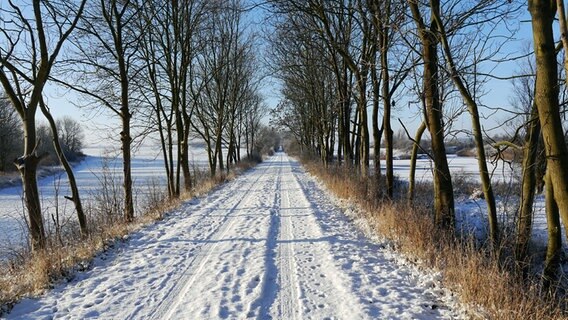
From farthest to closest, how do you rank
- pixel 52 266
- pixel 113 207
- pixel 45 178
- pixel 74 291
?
pixel 45 178 < pixel 113 207 < pixel 52 266 < pixel 74 291

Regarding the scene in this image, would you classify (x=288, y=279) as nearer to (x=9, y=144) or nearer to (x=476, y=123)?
(x=476, y=123)

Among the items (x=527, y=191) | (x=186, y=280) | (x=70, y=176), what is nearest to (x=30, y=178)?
(x=70, y=176)

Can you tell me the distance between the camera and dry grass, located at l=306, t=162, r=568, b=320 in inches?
131

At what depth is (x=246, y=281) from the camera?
15.2ft

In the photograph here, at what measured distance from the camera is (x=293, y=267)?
5.18 meters

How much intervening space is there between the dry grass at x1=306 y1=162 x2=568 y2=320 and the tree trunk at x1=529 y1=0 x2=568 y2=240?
Result: 82cm

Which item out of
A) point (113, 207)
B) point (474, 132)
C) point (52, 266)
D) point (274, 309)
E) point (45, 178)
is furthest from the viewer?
point (45, 178)

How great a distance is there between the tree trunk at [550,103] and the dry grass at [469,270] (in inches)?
32.2

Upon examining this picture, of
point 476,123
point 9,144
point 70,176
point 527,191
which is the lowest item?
point 527,191

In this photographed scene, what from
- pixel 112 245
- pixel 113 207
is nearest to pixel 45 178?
pixel 113 207

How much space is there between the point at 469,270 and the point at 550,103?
186 centimetres

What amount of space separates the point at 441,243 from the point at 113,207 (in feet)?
25.1

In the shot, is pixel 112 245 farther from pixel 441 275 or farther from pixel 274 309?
pixel 441 275

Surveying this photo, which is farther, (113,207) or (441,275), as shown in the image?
(113,207)
